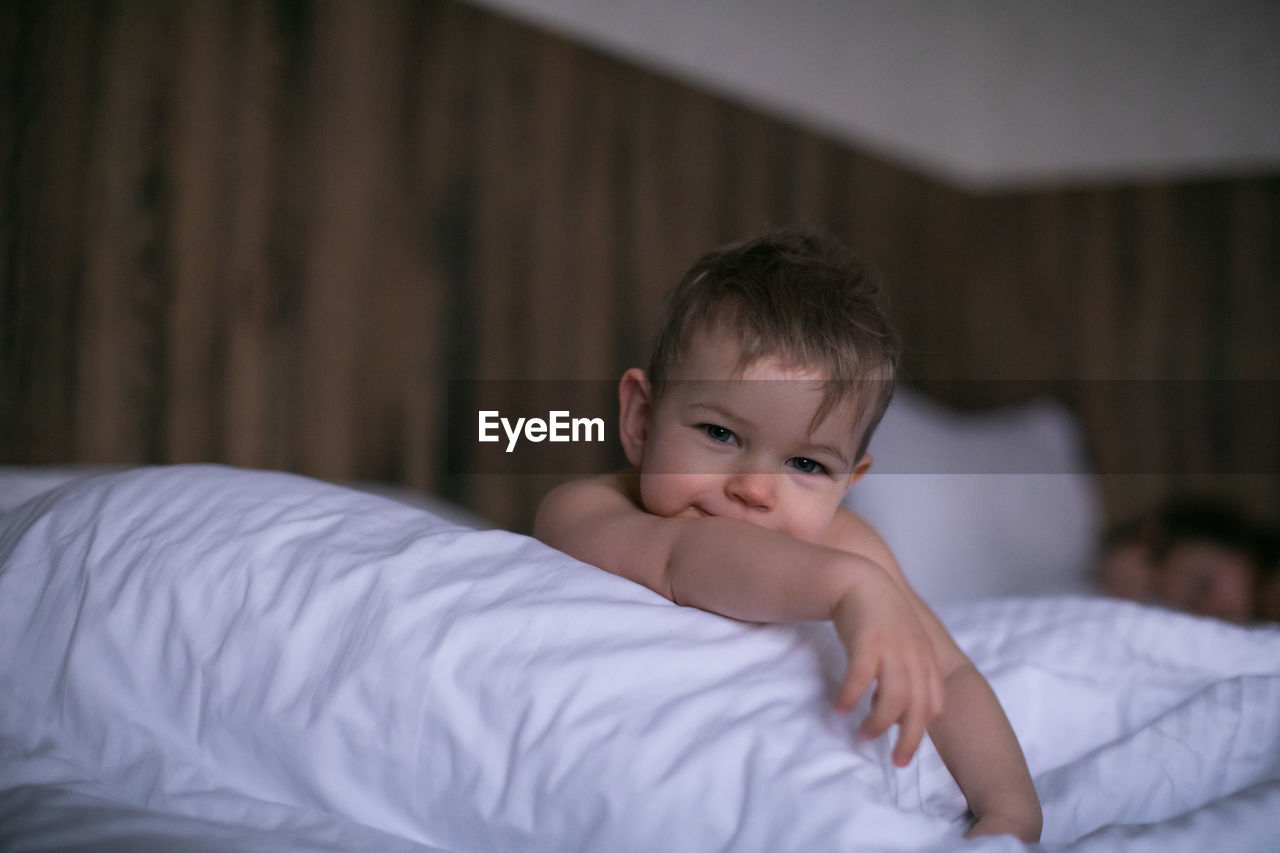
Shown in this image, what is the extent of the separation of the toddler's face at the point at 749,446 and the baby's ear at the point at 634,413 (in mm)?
71

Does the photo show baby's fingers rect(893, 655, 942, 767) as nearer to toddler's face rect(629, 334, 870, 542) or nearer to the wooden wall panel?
toddler's face rect(629, 334, 870, 542)

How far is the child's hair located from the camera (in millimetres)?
700

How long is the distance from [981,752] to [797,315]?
0.34m

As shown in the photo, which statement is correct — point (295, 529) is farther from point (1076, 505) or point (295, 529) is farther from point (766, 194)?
point (1076, 505)

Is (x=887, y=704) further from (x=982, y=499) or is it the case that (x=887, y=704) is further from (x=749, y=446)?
(x=982, y=499)

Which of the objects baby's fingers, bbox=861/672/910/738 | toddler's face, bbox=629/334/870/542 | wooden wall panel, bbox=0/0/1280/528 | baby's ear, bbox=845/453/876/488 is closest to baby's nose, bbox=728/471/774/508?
toddler's face, bbox=629/334/870/542

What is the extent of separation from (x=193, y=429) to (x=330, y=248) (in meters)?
0.35

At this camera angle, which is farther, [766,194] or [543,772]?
[766,194]

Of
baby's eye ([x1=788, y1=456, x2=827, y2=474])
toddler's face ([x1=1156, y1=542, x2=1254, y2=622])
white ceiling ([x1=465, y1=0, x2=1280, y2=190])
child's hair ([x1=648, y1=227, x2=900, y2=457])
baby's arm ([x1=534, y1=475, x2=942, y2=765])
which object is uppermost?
white ceiling ([x1=465, y1=0, x2=1280, y2=190])

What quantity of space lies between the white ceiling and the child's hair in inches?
60.0

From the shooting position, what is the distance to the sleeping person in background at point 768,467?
0.60 meters

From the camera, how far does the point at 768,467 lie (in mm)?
707

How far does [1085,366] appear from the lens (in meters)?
2.66

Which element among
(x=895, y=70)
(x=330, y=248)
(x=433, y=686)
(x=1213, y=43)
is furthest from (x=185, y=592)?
(x=1213, y=43)
